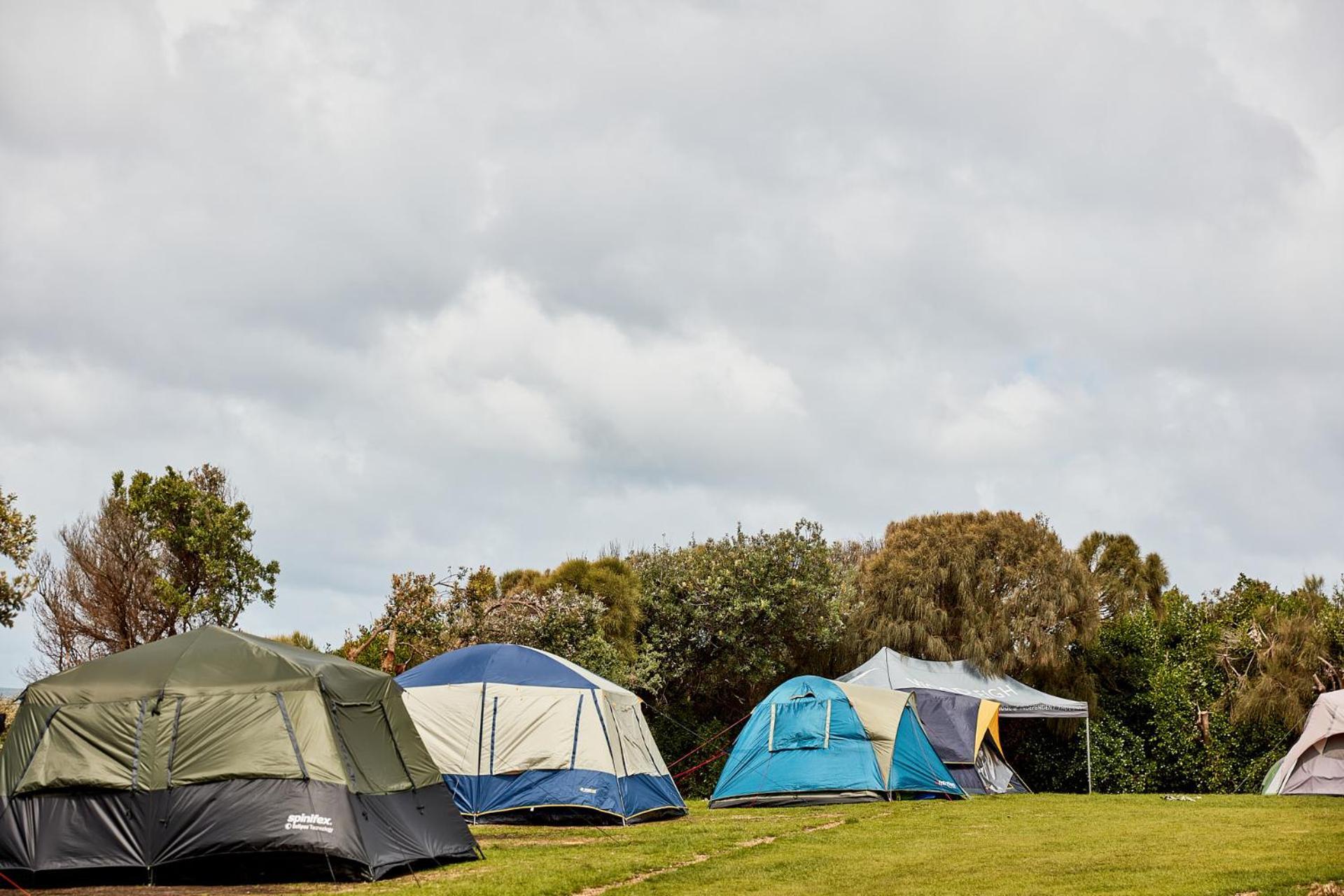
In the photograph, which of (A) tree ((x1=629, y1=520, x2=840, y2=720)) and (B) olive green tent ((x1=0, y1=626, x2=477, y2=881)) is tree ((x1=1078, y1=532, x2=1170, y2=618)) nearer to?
(A) tree ((x1=629, y1=520, x2=840, y2=720))

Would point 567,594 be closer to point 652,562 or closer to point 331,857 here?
point 652,562

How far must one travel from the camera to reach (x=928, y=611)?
29.1m

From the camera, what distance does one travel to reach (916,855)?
12.5 metres

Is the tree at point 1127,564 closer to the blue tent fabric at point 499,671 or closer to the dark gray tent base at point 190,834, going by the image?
the blue tent fabric at point 499,671

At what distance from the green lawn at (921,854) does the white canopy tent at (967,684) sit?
6.38m

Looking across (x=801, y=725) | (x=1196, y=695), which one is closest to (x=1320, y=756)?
(x=1196, y=695)

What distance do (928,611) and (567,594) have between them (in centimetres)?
897

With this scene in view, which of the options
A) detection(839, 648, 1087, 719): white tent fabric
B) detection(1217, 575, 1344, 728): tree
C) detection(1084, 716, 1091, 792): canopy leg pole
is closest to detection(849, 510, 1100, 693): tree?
detection(839, 648, 1087, 719): white tent fabric

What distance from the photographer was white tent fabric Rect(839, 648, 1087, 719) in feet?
82.8

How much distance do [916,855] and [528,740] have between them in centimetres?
638

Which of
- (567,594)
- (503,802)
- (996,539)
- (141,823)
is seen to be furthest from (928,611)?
(141,823)

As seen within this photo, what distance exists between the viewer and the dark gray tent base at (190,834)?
10453 mm

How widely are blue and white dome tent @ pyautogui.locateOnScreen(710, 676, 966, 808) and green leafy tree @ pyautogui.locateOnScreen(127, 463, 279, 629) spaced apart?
592 inches

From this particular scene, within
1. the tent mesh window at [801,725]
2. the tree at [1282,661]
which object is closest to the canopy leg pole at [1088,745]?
the tree at [1282,661]
